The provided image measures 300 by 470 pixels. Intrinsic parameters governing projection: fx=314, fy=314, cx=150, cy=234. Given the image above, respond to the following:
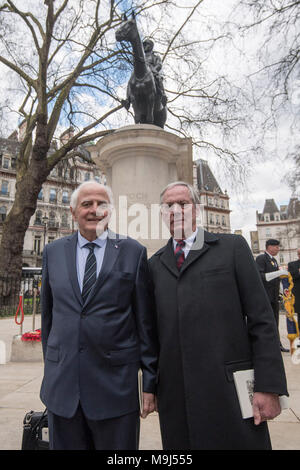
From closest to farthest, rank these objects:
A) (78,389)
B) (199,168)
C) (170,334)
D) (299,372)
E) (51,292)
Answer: (78,389), (170,334), (51,292), (299,372), (199,168)

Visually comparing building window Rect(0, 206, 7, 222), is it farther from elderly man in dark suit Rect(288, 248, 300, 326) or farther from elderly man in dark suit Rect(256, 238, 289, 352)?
elderly man in dark suit Rect(288, 248, 300, 326)

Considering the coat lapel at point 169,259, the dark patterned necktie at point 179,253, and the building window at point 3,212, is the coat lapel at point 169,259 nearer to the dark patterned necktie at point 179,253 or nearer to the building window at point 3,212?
the dark patterned necktie at point 179,253

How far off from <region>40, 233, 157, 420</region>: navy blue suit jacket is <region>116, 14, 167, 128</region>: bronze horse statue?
4.18 m

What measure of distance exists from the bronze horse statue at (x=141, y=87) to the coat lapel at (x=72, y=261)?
4018 mm

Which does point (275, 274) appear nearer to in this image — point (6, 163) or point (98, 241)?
point (98, 241)

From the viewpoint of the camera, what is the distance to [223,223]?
73.6 metres

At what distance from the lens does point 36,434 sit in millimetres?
2072

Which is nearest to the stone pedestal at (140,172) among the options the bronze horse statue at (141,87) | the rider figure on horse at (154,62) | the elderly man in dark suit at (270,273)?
the bronze horse statue at (141,87)

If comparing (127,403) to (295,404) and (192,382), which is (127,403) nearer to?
(192,382)

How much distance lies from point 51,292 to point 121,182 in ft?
11.9

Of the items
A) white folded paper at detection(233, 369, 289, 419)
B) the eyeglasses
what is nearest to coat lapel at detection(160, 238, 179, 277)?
the eyeglasses

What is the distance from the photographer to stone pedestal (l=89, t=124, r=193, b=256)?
A: 4.96 m

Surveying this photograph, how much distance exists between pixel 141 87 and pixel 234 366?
510 centimetres
